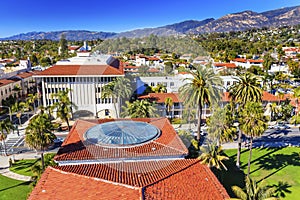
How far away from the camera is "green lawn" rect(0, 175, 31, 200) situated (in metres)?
28.7

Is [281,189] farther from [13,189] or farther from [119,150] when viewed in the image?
[13,189]

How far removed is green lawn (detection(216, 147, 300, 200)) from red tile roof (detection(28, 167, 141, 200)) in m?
17.3

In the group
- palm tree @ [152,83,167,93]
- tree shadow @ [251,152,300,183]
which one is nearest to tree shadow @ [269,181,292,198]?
tree shadow @ [251,152,300,183]

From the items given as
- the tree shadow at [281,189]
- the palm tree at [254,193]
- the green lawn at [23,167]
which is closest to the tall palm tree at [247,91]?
the tree shadow at [281,189]

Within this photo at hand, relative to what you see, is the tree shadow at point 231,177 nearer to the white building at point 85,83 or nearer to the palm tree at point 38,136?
the palm tree at point 38,136

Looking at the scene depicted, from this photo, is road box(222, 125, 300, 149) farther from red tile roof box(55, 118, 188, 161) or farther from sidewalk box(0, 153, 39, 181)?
sidewalk box(0, 153, 39, 181)

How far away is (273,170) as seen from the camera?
3456 centimetres

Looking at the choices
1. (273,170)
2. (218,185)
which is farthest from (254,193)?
(273,170)

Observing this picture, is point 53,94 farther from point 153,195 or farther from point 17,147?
point 153,195

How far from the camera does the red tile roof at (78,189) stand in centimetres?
1555

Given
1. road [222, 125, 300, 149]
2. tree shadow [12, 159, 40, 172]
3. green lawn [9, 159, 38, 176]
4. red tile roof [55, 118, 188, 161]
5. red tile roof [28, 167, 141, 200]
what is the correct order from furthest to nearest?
road [222, 125, 300, 149], tree shadow [12, 159, 40, 172], green lawn [9, 159, 38, 176], red tile roof [55, 118, 188, 161], red tile roof [28, 167, 141, 200]

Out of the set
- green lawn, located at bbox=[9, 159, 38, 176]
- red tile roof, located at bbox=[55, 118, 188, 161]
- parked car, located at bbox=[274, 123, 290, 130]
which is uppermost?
red tile roof, located at bbox=[55, 118, 188, 161]

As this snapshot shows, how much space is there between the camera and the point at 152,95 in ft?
190

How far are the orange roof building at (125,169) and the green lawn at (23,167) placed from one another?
12.9m
